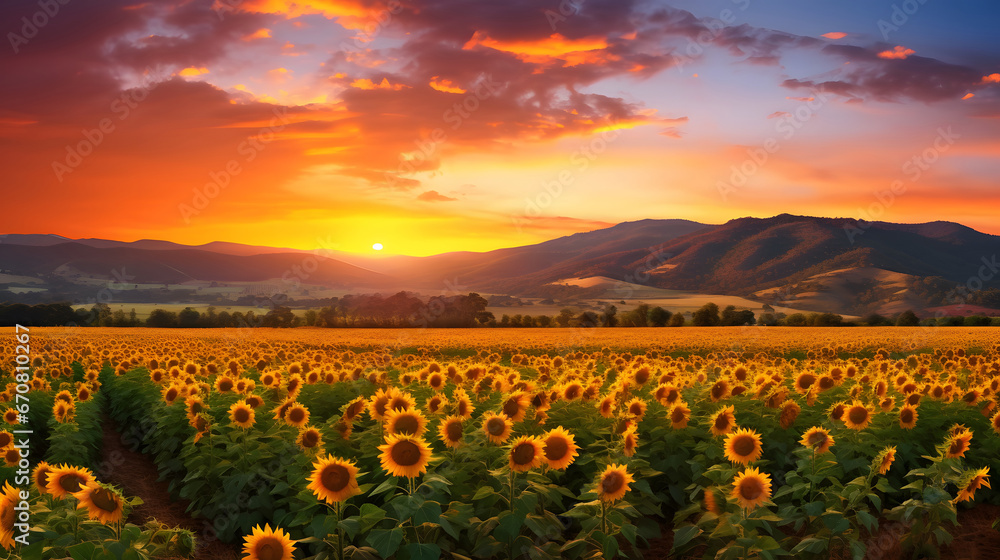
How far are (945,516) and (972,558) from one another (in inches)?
54.0

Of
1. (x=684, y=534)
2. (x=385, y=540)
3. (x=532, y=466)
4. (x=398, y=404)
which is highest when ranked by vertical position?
(x=398, y=404)

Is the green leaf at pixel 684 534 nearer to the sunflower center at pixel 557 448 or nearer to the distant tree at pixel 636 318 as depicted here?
the sunflower center at pixel 557 448

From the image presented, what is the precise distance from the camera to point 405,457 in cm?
614

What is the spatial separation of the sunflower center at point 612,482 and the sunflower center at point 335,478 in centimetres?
265

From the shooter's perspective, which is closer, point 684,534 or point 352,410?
point 684,534

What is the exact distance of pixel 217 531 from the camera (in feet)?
33.6

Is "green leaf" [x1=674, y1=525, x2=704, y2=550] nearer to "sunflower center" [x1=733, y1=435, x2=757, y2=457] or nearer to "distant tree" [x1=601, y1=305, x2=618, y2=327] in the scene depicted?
"sunflower center" [x1=733, y1=435, x2=757, y2=457]

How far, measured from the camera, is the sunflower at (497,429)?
7.59 metres

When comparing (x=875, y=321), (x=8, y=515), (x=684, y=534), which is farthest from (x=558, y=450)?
(x=875, y=321)

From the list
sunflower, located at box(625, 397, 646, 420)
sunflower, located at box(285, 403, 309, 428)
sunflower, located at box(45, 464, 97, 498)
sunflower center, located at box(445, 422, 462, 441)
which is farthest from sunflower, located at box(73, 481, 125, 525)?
sunflower, located at box(625, 397, 646, 420)

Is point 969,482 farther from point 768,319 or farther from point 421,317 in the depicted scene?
point 768,319

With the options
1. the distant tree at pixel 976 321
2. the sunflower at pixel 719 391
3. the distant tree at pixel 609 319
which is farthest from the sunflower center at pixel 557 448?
the distant tree at pixel 976 321

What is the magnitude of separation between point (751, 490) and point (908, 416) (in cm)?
495

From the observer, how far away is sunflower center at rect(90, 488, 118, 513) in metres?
5.40
